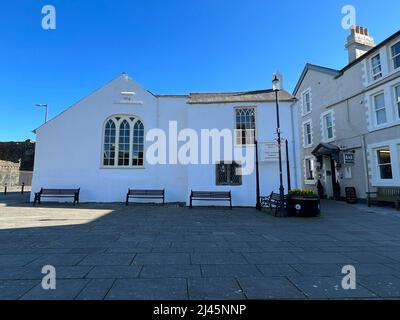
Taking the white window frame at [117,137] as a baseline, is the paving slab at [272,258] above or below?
below

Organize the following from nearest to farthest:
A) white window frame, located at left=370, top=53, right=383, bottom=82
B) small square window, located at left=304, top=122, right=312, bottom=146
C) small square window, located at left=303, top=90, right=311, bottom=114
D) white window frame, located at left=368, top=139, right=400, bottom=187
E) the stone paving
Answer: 1. the stone paving
2. white window frame, located at left=368, top=139, right=400, bottom=187
3. white window frame, located at left=370, top=53, right=383, bottom=82
4. small square window, located at left=304, top=122, right=312, bottom=146
5. small square window, located at left=303, top=90, right=311, bottom=114

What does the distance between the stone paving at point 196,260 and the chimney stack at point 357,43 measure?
15.5m

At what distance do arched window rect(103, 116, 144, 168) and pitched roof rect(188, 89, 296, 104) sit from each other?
13.0 ft

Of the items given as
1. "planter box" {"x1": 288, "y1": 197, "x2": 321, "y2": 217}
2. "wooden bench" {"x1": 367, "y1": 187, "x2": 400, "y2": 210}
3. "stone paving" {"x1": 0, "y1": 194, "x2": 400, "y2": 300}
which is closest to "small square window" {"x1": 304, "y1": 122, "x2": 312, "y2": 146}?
"wooden bench" {"x1": 367, "y1": 187, "x2": 400, "y2": 210}

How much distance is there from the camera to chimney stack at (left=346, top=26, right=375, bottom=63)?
19.1 metres

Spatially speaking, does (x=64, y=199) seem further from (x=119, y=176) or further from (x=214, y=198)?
(x=214, y=198)

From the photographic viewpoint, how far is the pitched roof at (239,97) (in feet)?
50.8

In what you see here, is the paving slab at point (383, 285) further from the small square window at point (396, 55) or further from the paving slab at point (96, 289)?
the small square window at point (396, 55)

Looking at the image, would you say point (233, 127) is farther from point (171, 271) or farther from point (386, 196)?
point (171, 271)

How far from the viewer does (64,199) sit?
15625 millimetres

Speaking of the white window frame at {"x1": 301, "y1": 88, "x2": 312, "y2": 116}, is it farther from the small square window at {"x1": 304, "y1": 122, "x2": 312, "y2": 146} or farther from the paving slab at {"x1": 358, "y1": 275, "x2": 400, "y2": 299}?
the paving slab at {"x1": 358, "y1": 275, "x2": 400, "y2": 299}

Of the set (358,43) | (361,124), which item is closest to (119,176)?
(361,124)

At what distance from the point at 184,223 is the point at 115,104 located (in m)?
10.4

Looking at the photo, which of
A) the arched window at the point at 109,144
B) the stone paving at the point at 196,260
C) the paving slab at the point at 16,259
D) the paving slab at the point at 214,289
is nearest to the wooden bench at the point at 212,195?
the stone paving at the point at 196,260
